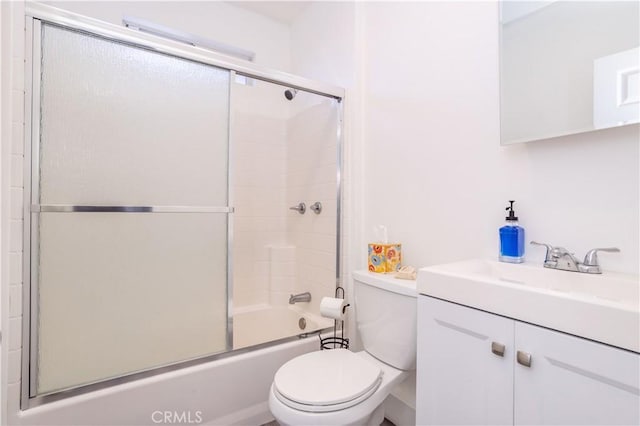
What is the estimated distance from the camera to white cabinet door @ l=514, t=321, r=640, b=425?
65 centimetres

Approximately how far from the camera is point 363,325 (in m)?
1.46

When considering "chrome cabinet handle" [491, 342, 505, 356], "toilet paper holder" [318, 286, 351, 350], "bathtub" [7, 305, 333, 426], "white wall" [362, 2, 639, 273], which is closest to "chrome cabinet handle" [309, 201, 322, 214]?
A: "white wall" [362, 2, 639, 273]

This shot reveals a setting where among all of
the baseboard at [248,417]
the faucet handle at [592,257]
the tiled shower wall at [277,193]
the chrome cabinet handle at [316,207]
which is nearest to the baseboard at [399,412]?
the baseboard at [248,417]

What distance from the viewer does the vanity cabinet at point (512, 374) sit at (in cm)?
67

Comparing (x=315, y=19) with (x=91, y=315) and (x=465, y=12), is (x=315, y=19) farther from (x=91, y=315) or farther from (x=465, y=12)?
(x=91, y=315)

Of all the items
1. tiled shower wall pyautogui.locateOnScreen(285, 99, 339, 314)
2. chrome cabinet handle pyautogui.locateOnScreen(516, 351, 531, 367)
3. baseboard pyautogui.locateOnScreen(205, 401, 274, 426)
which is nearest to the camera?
chrome cabinet handle pyautogui.locateOnScreen(516, 351, 531, 367)

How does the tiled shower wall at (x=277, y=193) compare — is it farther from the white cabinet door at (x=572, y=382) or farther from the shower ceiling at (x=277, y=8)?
the white cabinet door at (x=572, y=382)

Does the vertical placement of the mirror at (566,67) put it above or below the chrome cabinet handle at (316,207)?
above

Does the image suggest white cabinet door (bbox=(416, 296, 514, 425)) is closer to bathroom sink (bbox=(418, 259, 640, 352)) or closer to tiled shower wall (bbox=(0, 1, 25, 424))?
bathroom sink (bbox=(418, 259, 640, 352))

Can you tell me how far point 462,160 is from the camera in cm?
139

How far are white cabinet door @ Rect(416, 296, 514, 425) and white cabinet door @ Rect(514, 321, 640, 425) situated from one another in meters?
0.04

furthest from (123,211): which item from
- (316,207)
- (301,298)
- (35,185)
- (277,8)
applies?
(277,8)

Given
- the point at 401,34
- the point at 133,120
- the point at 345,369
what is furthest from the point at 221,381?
the point at 401,34

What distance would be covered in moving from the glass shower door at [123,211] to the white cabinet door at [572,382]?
124 centimetres
